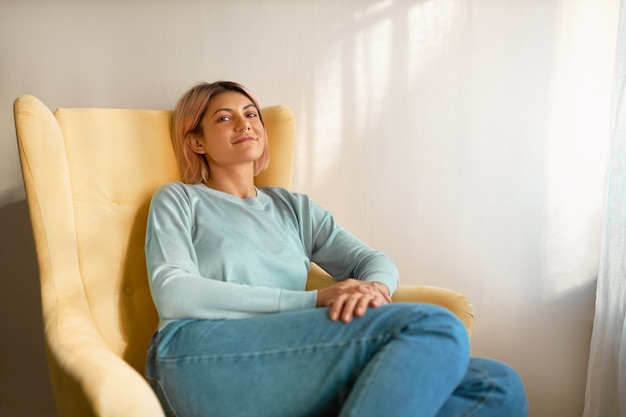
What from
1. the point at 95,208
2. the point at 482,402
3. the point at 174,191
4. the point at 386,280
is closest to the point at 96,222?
the point at 95,208

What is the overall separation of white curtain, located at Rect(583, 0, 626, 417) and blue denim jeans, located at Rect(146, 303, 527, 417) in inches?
26.2

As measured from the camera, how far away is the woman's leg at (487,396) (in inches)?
45.1

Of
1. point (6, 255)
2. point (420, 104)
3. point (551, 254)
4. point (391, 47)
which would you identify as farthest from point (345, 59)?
point (6, 255)

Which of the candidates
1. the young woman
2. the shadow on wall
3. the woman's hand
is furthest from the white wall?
the woman's hand

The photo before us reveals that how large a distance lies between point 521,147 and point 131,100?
1.21 meters

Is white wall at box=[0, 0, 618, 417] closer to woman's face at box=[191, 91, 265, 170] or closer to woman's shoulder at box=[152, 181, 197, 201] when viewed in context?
woman's face at box=[191, 91, 265, 170]

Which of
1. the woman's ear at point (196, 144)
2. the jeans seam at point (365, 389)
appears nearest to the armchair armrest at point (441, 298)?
the jeans seam at point (365, 389)

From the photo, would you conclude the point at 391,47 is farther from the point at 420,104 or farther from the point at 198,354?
the point at 198,354

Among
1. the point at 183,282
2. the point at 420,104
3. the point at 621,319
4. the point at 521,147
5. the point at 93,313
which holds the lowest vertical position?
the point at 621,319

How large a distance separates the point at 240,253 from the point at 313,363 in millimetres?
395

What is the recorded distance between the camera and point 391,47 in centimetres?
189

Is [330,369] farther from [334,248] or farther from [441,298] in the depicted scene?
→ [334,248]

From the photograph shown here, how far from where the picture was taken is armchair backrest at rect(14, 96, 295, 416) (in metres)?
1.32

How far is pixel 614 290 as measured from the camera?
66.8 inches
